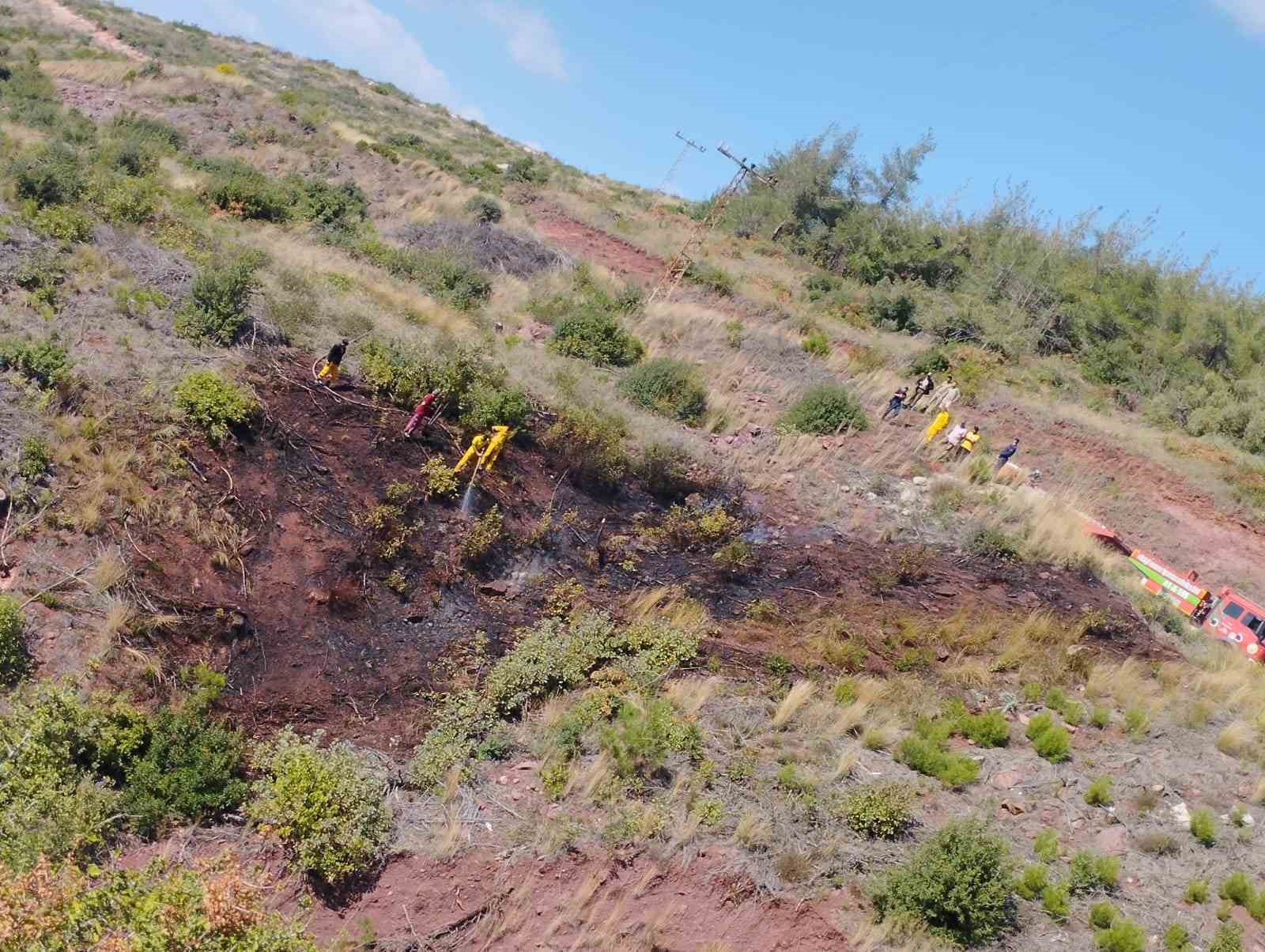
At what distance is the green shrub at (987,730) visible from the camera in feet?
36.6

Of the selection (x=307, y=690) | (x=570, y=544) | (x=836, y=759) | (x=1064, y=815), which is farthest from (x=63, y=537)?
(x=1064, y=815)

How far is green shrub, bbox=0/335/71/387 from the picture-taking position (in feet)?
36.4

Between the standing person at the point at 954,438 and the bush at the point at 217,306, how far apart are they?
1259 centimetres

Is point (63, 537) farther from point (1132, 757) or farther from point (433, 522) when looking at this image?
point (1132, 757)

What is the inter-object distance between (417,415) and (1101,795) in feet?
31.5

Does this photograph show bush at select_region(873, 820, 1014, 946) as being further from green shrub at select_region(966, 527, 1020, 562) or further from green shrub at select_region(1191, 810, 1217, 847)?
green shrub at select_region(966, 527, 1020, 562)

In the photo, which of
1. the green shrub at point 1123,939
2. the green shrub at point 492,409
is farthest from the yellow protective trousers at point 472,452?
the green shrub at point 1123,939

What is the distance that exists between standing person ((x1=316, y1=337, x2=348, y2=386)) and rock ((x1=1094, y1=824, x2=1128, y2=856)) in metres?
10.9

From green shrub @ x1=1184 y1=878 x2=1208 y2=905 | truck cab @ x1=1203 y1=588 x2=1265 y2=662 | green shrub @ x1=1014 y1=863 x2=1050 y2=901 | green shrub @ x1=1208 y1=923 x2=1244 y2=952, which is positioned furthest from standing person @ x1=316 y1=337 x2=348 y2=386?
truck cab @ x1=1203 y1=588 x2=1265 y2=662

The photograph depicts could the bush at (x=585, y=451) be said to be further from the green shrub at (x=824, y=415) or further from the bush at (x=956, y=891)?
the bush at (x=956, y=891)

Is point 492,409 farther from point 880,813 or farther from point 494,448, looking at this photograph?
point 880,813

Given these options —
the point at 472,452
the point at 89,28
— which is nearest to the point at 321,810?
the point at 472,452

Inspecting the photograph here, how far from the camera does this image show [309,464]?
12352 mm

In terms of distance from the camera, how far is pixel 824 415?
18.0 metres
